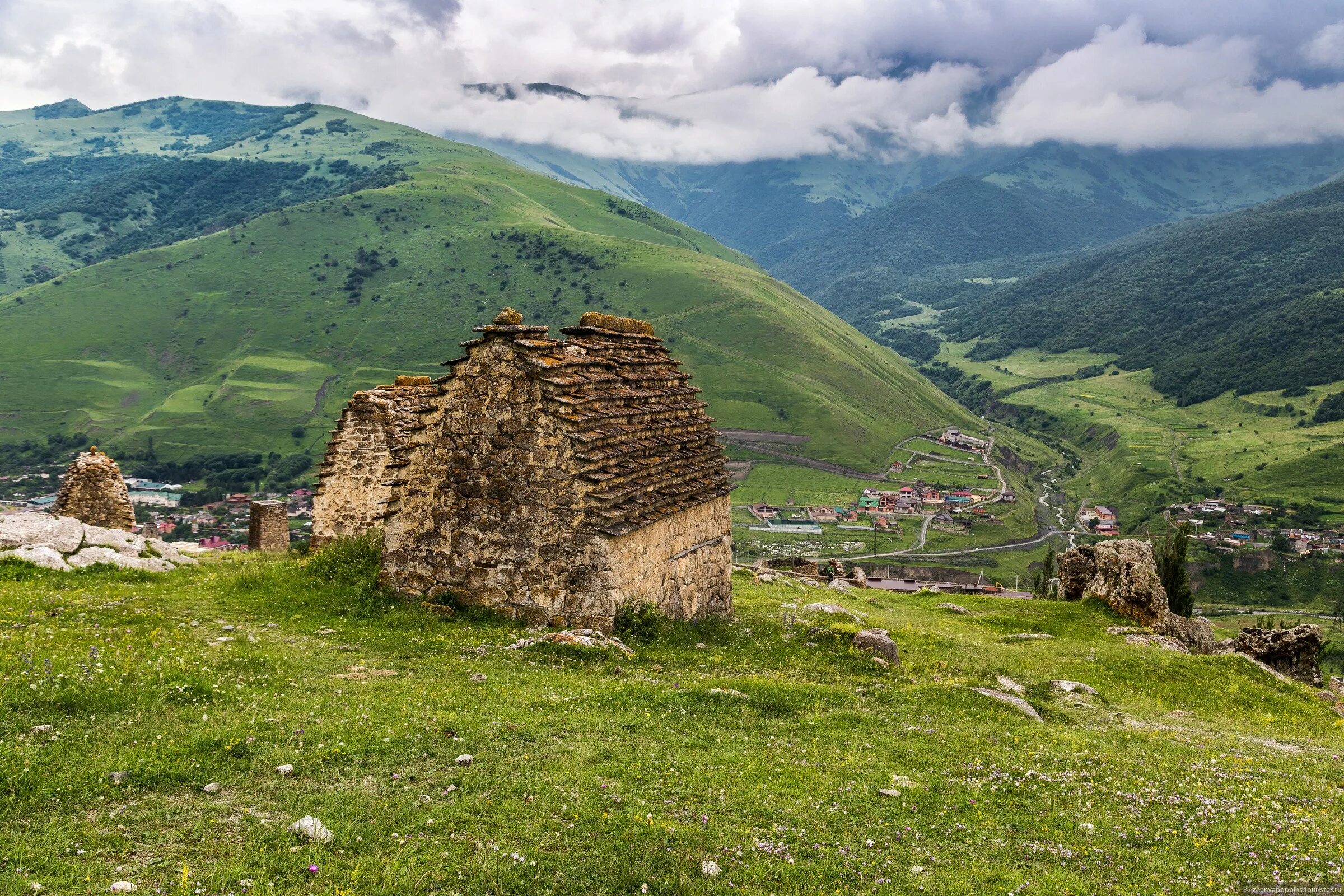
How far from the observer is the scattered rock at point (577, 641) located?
1717 cm

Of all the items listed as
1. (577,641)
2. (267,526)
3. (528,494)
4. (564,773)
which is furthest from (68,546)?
(564,773)

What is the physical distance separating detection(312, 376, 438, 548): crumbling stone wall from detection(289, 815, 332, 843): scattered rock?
2116cm

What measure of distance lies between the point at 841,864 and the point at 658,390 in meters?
16.8

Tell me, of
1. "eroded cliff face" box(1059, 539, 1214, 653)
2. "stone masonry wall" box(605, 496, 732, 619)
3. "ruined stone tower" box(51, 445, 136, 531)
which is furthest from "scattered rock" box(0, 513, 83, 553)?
"eroded cliff face" box(1059, 539, 1214, 653)

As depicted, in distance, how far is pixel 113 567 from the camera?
21.6m

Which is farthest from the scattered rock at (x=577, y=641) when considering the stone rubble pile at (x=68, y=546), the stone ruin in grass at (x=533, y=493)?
the stone rubble pile at (x=68, y=546)

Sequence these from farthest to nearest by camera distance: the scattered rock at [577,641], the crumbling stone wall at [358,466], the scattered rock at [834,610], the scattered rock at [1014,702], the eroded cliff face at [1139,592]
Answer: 1. the eroded cliff face at [1139,592]
2. the crumbling stone wall at [358,466]
3. the scattered rock at [834,610]
4. the scattered rock at [577,641]
5. the scattered rock at [1014,702]

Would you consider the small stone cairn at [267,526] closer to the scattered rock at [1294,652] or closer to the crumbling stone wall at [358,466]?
the crumbling stone wall at [358,466]

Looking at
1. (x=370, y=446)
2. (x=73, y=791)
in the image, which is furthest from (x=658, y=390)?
(x=73, y=791)

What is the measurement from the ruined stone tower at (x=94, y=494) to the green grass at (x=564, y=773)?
1320 centimetres

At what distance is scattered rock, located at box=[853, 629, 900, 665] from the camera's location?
2062 cm

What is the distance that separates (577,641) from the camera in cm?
1738

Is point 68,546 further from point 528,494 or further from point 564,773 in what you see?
point 564,773

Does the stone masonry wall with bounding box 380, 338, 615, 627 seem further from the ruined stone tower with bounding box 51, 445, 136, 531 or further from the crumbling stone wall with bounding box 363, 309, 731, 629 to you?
the ruined stone tower with bounding box 51, 445, 136, 531
